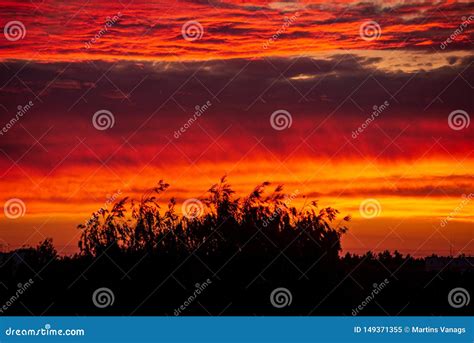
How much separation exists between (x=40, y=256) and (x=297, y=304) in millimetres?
9151

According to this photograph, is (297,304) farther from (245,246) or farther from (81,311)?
(81,311)

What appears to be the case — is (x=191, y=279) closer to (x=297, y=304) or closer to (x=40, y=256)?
(x=297, y=304)

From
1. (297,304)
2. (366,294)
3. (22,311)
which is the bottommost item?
(22,311)

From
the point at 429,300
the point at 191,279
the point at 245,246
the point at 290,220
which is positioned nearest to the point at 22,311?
the point at 191,279

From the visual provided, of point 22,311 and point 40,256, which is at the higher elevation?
point 40,256

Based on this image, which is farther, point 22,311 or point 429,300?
point 429,300

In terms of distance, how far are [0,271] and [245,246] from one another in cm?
820

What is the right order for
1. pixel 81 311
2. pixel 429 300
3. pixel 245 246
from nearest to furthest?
pixel 81 311
pixel 245 246
pixel 429 300

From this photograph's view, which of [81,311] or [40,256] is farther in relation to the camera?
[40,256]

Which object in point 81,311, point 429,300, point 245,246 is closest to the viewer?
point 81,311

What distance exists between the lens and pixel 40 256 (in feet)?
98.7

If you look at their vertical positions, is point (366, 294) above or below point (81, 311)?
above

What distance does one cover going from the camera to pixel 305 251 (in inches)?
1133

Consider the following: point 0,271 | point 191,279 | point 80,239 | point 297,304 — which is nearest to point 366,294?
point 297,304
